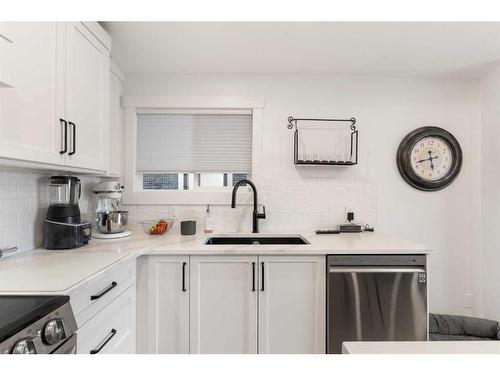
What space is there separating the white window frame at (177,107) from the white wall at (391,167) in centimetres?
10

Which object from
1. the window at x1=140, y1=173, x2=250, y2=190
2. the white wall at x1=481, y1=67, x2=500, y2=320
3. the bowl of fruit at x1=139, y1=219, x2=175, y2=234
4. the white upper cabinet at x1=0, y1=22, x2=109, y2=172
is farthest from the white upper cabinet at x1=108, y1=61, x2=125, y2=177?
the white wall at x1=481, y1=67, x2=500, y2=320

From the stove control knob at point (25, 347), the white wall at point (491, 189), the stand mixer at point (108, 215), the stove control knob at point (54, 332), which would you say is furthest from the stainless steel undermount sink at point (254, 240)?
the white wall at point (491, 189)

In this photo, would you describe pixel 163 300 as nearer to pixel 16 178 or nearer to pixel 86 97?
pixel 16 178

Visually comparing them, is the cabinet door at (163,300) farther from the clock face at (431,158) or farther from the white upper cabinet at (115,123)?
the clock face at (431,158)

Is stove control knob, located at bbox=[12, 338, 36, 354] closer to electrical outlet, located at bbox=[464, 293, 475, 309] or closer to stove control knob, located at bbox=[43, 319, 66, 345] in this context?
stove control knob, located at bbox=[43, 319, 66, 345]

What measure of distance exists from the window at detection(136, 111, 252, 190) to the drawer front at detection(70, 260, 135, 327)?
1.03 metres

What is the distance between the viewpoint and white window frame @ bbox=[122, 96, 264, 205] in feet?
7.54

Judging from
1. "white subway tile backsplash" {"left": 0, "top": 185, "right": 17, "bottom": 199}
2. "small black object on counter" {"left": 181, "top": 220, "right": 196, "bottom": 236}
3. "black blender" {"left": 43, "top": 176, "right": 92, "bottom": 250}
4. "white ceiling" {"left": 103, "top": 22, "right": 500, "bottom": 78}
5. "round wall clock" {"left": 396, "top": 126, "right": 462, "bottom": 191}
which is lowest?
"small black object on counter" {"left": 181, "top": 220, "right": 196, "bottom": 236}

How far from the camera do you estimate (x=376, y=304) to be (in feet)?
5.32

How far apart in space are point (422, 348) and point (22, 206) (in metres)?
1.86

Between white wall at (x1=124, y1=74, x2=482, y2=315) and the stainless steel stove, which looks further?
white wall at (x1=124, y1=74, x2=482, y2=315)

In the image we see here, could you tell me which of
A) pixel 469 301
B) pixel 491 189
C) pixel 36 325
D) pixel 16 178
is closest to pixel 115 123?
pixel 16 178

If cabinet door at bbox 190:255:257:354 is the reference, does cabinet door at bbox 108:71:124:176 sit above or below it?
above
